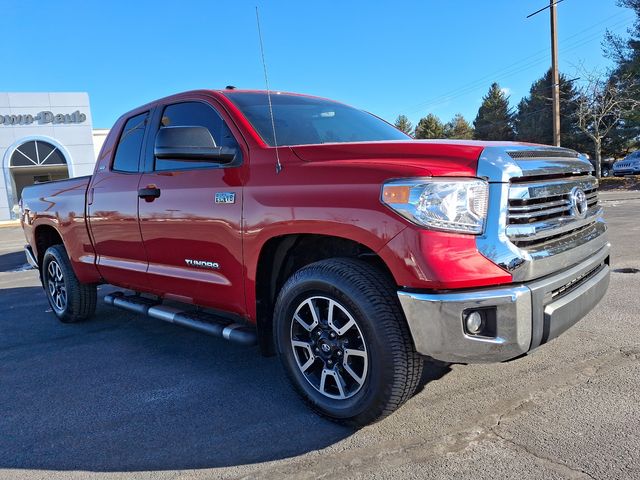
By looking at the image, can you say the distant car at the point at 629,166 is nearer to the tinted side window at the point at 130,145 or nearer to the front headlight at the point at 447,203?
the tinted side window at the point at 130,145

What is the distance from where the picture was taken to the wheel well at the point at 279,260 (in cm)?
307

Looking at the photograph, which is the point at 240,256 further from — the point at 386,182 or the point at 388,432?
the point at 388,432

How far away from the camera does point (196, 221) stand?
3510 mm

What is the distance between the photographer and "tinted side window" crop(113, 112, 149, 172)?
441 cm

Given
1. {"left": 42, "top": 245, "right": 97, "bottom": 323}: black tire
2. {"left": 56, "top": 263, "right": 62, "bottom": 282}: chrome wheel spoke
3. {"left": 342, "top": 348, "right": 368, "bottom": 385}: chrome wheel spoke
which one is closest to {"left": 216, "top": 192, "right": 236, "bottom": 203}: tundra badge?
{"left": 342, "top": 348, "right": 368, "bottom": 385}: chrome wheel spoke

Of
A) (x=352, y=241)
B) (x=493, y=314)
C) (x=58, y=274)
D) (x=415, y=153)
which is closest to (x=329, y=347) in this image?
(x=352, y=241)

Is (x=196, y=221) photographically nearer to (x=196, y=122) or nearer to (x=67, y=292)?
(x=196, y=122)

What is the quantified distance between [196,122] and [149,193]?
659mm

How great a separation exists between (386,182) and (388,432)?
1.35 metres

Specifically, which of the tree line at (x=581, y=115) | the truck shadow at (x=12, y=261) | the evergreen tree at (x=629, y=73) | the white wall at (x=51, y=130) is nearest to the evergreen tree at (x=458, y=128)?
the tree line at (x=581, y=115)

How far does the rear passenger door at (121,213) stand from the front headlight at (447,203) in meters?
2.55

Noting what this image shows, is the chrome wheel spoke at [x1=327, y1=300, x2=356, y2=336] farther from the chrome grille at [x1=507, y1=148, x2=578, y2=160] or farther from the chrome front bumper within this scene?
the chrome grille at [x1=507, y1=148, x2=578, y2=160]

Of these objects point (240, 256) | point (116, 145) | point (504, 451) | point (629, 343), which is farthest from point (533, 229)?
point (116, 145)

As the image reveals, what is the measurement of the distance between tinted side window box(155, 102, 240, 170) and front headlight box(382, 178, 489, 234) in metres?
1.36
